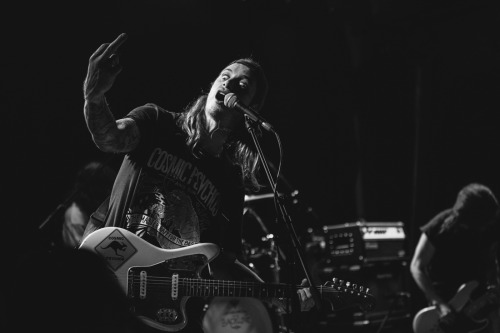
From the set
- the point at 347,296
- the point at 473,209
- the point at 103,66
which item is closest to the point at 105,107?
the point at 103,66

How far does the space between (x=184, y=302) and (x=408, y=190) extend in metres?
6.06

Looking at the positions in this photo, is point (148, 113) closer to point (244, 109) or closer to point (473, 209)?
point (244, 109)

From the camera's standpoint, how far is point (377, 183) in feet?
26.2

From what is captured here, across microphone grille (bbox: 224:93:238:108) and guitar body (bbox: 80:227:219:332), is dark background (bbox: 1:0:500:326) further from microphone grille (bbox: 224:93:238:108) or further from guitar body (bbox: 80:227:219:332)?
guitar body (bbox: 80:227:219:332)

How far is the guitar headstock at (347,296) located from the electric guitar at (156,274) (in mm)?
379

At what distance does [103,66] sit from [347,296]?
5.17 feet

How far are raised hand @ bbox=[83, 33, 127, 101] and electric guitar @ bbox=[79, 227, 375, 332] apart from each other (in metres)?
0.59

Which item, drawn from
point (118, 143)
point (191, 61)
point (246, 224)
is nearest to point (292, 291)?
point (118, 143)

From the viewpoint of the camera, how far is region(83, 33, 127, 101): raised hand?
2055 millimetres

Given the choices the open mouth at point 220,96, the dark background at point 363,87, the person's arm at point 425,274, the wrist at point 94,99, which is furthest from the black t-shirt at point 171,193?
the person's arm at point 425,274

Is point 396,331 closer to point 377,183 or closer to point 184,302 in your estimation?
point 377,183

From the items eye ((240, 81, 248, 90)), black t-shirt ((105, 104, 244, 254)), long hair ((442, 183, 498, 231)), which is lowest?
long hair ((442, 183, 498, 231))

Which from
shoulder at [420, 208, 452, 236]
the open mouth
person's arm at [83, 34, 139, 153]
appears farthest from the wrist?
shoulder at [420, 208, 452, 236]

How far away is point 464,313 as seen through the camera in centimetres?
537
